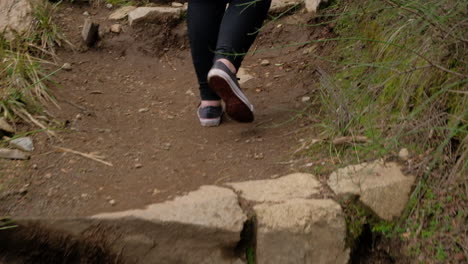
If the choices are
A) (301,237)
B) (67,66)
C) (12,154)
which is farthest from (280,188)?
(67,66)

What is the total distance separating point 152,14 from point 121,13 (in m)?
0.27

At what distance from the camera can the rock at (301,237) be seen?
Result: 1.92m

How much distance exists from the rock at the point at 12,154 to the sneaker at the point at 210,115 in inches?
33.1

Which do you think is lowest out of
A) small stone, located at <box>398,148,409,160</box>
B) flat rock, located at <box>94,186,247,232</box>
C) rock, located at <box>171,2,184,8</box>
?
rock, located at <box>171,2,184,8</box>

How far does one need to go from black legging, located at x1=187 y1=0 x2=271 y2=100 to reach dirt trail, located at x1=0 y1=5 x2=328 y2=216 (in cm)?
38

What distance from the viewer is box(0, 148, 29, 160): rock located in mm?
2277

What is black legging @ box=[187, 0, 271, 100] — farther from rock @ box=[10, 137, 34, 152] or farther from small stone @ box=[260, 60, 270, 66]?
small stone @ box=[260, 60, 270, 66]

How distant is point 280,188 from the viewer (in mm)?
2086

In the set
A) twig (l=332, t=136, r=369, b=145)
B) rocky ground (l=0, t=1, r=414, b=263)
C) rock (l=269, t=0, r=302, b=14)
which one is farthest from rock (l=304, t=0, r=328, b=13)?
twig (l=332, t=136, r=369, b=145)

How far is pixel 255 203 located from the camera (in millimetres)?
2006

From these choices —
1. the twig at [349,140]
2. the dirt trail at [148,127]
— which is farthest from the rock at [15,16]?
the twig at [349,140]

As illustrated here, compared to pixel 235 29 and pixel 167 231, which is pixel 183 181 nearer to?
pixel 167 231

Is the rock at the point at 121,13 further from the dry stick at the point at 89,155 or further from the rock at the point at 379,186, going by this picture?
the rock at the point at 379,186

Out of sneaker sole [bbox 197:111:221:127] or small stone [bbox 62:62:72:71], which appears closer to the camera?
sneaker sole [bbox 197:111:221:127]
